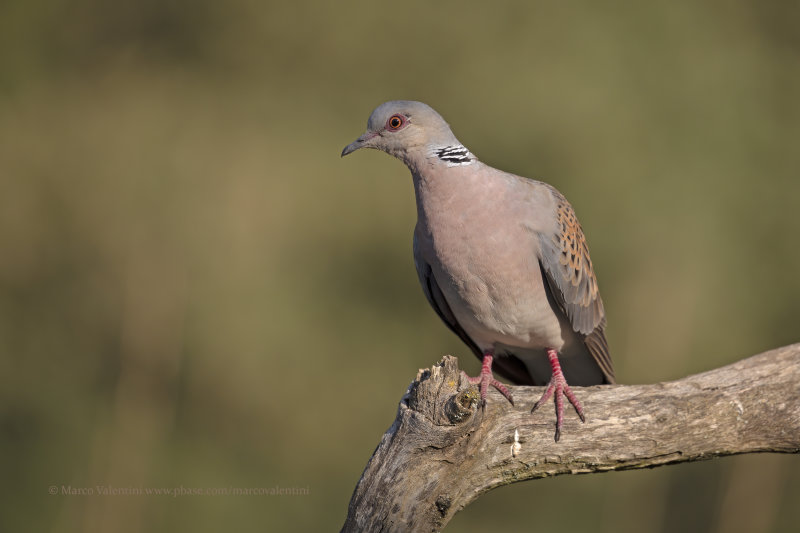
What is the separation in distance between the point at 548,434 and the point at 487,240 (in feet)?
2.14

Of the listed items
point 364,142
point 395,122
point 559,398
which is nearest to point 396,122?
point 395,122

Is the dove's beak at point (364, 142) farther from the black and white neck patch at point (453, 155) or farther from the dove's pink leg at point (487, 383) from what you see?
the dove's pink leg at point (487, 383)

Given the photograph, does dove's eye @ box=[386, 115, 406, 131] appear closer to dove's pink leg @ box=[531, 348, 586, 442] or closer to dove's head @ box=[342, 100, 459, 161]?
dove's head @ box=[342, 100, 459, 161]

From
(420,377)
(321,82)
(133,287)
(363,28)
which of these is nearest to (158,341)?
(133,287)

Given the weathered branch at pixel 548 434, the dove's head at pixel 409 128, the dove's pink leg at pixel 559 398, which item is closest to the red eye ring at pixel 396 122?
the dove's head at pixel 409 128

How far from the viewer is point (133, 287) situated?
4801 millimetres

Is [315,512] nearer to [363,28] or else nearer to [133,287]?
[133,287]

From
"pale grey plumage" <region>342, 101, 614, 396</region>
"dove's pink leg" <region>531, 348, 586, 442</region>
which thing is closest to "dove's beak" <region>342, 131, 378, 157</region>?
"pale grey plumage" <region>342, 101, 614, 396</region>

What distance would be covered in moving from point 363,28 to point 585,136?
5.86ft

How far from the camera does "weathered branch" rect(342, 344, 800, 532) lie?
2143 mm

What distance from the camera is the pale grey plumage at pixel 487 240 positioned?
241 centimetres

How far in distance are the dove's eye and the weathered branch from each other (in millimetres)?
822

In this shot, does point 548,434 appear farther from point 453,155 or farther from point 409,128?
point 409,128

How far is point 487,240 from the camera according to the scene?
2.40 meters
